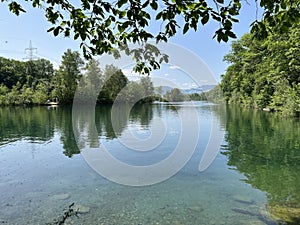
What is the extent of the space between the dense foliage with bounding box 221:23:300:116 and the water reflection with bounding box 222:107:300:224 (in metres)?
5.40

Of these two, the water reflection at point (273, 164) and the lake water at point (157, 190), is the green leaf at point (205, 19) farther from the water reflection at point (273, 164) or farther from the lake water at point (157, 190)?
the water reflection at point (273, 164)

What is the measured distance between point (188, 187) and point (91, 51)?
5.84 metres

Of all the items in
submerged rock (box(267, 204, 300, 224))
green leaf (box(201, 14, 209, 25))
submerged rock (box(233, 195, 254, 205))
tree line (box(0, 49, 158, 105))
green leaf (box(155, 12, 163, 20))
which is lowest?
submerged rock (box(233, 195, 254, 205))

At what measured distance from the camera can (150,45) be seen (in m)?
3.02

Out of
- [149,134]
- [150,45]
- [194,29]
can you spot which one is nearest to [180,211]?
[150,45]

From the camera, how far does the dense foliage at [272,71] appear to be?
25.8 metres

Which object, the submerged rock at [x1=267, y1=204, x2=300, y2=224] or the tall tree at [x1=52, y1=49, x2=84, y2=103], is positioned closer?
the submerged rock at [x1=267, y1=204, x2=300, y2=224]

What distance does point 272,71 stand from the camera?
3130 centimetres

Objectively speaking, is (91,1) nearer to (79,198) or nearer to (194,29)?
(194,29)

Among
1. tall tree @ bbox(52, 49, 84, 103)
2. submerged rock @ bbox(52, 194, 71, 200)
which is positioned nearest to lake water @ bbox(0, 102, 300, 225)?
submerged rock @ bbox(52, 194, 71, 200)

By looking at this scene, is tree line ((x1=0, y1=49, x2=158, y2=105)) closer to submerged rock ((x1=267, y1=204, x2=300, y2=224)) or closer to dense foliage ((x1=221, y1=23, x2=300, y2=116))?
dense foliage ((x1=221, y1=23, x2=300, y2=116))

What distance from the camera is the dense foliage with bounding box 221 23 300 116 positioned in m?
25.8

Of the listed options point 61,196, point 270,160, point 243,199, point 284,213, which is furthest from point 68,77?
point 284,213

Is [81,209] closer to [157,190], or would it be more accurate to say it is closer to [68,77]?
[157,190]
